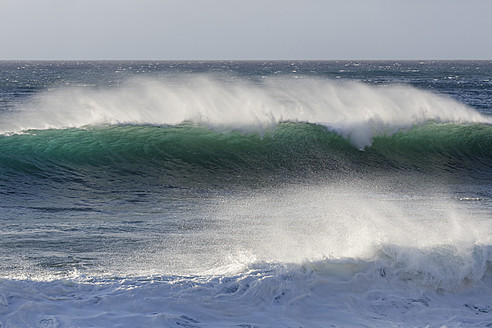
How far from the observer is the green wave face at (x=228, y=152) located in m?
12.6

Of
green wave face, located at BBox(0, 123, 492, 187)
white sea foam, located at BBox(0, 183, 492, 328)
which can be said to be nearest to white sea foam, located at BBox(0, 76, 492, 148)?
green wave face, located at BBox(0, 123, 492, 187)

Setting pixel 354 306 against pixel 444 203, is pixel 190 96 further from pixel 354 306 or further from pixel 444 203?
pixel 354 306

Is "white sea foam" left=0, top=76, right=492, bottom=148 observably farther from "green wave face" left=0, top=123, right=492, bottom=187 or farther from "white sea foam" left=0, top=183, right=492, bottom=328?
"white sea foam" left=0, top=183, right=492, bottom=328

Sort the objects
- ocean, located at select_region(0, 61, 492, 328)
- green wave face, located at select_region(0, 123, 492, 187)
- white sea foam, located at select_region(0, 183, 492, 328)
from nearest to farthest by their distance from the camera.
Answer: white sea foam, located at select_region(0, 183, 492, 328) < ocean, located at select_region(0, 61, 492, 328) < green wave face, located at select_region(0, 123, 492, 187)

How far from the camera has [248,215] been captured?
8.89 meters

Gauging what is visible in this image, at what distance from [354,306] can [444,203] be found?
548 centimetres

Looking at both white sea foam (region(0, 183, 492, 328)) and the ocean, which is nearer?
white sea foam (region(0, 183, 492, 328))

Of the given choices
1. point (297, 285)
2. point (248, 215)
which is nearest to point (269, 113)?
point (248, 215)

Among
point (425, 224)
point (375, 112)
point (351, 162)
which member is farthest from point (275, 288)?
point (375, 112)

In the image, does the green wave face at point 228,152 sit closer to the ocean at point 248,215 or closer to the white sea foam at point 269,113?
the ocean at point 248,215

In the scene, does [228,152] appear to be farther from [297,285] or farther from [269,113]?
[297,285]

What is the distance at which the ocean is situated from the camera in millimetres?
4910

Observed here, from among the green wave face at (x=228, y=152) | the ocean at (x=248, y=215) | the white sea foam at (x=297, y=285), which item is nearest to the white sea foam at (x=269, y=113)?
the ocean at (x=248, y=215)

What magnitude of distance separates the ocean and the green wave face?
7 cm
